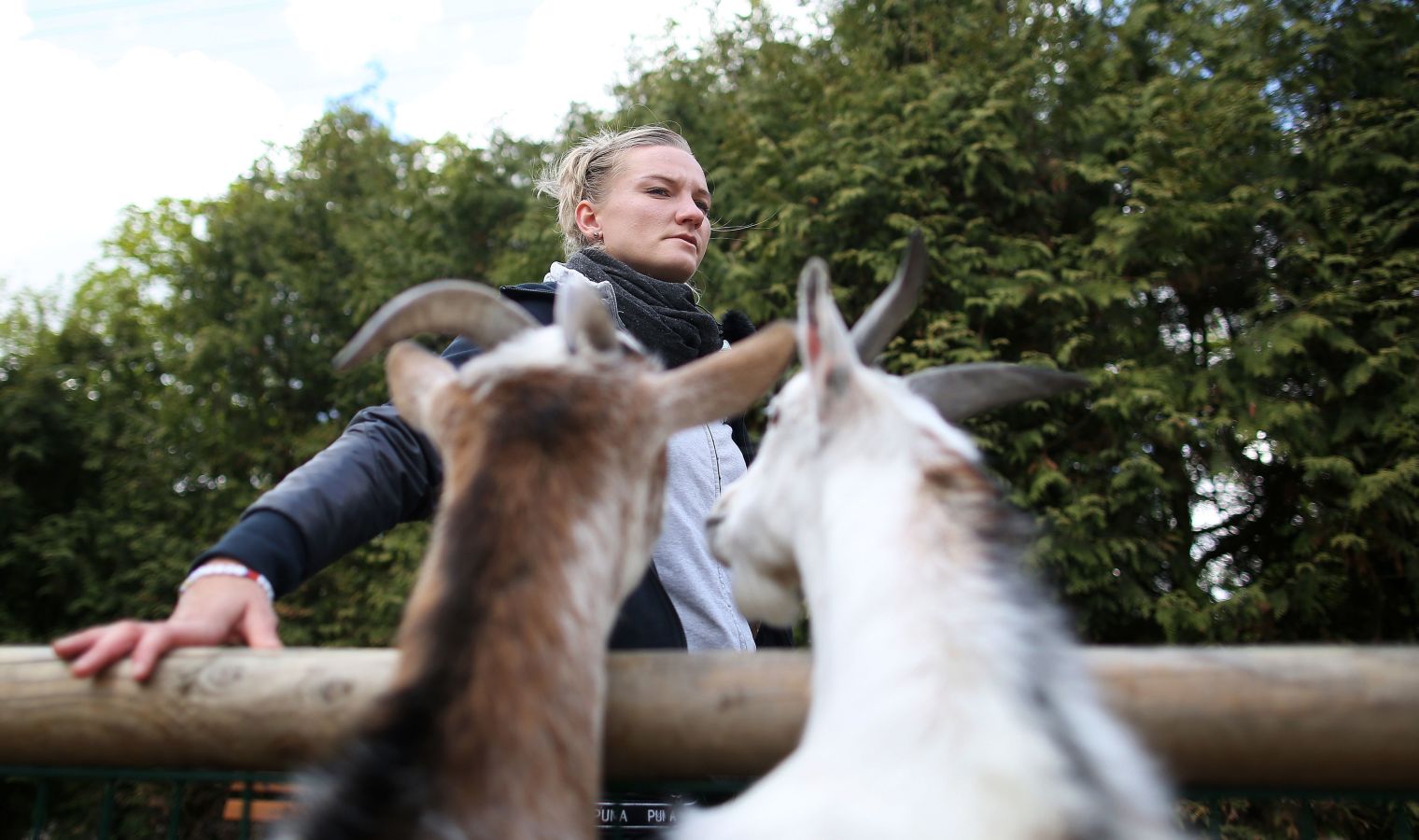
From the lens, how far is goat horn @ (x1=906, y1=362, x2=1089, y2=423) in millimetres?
2223

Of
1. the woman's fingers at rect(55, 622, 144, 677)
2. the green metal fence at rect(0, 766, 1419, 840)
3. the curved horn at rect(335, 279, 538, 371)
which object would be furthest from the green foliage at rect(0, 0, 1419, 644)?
the woman's fingers at rect(55, 622, 144, 677)

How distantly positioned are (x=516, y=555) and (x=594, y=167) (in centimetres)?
220

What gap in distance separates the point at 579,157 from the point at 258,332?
10023 mm

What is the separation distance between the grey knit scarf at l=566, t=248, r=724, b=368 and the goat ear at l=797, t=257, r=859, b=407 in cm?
108

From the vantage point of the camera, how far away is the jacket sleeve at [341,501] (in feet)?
6.65

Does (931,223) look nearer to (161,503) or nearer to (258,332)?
(258,332)

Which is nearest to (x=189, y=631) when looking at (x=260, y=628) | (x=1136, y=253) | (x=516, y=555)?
(x=260, y=628)

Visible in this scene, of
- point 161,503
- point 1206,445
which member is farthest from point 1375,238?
point 161,503

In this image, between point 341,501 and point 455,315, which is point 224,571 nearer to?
point 341,501

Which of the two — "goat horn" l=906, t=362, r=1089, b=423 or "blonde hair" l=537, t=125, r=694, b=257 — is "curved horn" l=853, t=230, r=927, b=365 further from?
"blonde hair" l=537, t=125, r=694, b=257

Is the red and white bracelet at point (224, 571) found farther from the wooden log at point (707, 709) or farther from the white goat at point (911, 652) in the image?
the white goat at point (911, 652)

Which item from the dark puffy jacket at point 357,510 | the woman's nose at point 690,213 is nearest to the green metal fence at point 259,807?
the dark puffy jacket at point 357,510

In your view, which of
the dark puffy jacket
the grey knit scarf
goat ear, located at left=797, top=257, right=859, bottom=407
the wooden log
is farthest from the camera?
the grey knit scarf

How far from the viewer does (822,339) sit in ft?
6.04
